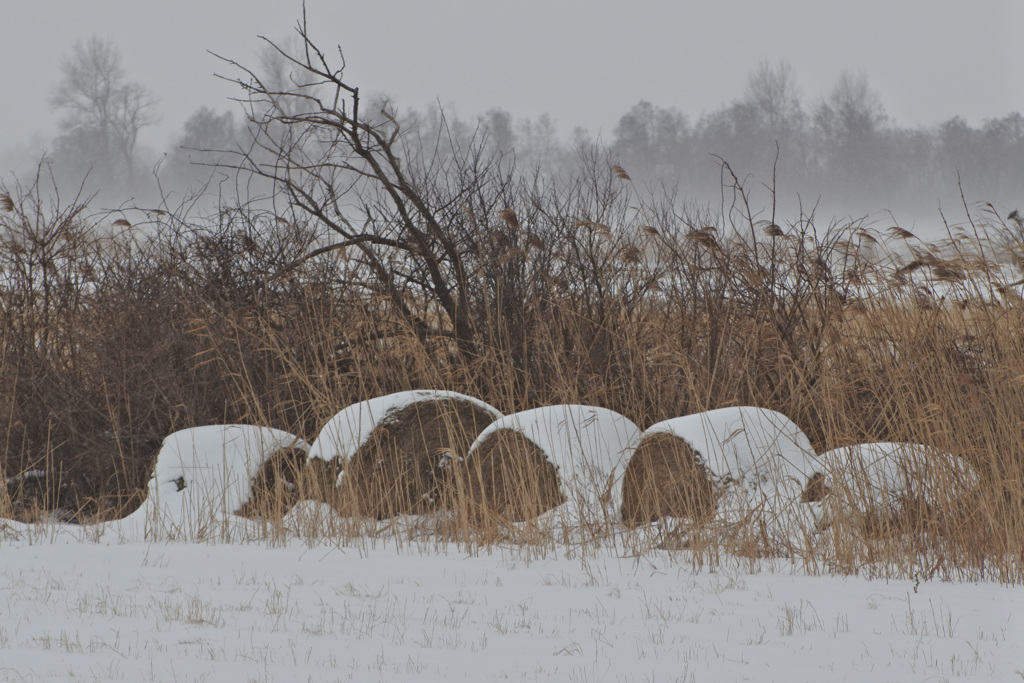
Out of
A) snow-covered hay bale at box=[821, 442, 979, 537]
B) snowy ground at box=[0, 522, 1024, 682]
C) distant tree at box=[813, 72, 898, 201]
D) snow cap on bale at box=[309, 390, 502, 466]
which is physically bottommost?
snowy ground at box=[0, 522, 1024, 682]

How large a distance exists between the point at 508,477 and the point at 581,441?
474mm

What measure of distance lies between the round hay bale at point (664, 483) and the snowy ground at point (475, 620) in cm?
42

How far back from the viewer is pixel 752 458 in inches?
192

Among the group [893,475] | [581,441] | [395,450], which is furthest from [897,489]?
[395,450]

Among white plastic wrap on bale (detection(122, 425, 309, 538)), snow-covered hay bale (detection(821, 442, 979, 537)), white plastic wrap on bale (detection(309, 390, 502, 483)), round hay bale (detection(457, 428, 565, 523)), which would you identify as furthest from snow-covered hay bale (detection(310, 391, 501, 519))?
snow-covered hay bale (detection(821, 442, 979, 537))

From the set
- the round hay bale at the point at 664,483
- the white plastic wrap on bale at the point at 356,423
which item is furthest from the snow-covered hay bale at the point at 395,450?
the round hay bale at the point at 664,483

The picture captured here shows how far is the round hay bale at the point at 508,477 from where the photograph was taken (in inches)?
206

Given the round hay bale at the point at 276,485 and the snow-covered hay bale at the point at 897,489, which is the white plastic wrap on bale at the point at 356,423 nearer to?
the round hay bale at the point at 276,485

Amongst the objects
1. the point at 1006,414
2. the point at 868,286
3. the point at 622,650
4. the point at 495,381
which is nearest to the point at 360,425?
the point at 495,381

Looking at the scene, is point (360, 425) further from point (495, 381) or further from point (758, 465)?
point (758, 465)

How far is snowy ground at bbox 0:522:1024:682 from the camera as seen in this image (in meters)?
2.94

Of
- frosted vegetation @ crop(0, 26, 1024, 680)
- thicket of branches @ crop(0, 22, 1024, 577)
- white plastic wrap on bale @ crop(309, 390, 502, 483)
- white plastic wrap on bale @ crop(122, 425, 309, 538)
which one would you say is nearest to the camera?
frosted vegetation @ crop(0, 26, 1024, 680)

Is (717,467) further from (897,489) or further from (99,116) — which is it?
(99,116)

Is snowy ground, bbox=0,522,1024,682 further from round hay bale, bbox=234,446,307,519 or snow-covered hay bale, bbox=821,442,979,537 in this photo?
round hay bale, bbox=234,446,307,519
